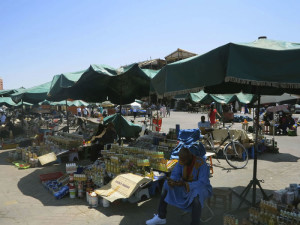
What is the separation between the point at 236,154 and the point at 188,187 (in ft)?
14.6

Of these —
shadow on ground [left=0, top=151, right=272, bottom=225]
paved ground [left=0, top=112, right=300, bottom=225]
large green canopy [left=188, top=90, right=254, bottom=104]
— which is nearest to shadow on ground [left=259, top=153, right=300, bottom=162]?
paved ground [left=0, top=112, right=300, bottom=225]

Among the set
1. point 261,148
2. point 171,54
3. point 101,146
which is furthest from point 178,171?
point 171,54

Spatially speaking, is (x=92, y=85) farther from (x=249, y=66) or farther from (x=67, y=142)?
(x=249, y=66)

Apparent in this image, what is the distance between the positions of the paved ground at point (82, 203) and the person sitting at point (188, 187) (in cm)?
51

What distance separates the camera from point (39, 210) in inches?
177

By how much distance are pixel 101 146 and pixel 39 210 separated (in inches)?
129

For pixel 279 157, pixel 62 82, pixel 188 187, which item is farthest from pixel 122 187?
pixel 279 157

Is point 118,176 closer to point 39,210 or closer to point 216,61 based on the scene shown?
point 39,210

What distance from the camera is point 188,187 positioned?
348 cm

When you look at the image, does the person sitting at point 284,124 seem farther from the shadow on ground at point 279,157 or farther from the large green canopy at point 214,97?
the shadow on ground at point 279,157

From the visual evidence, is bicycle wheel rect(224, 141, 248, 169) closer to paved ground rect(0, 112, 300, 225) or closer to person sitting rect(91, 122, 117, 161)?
paved ground rect(0, 112, 300, 225)

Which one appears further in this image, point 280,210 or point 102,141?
point 102,141

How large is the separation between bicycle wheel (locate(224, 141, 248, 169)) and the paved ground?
24 centimetres

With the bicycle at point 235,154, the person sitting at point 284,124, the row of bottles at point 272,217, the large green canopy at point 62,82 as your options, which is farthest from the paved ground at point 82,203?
the person sitting at point 284,124
